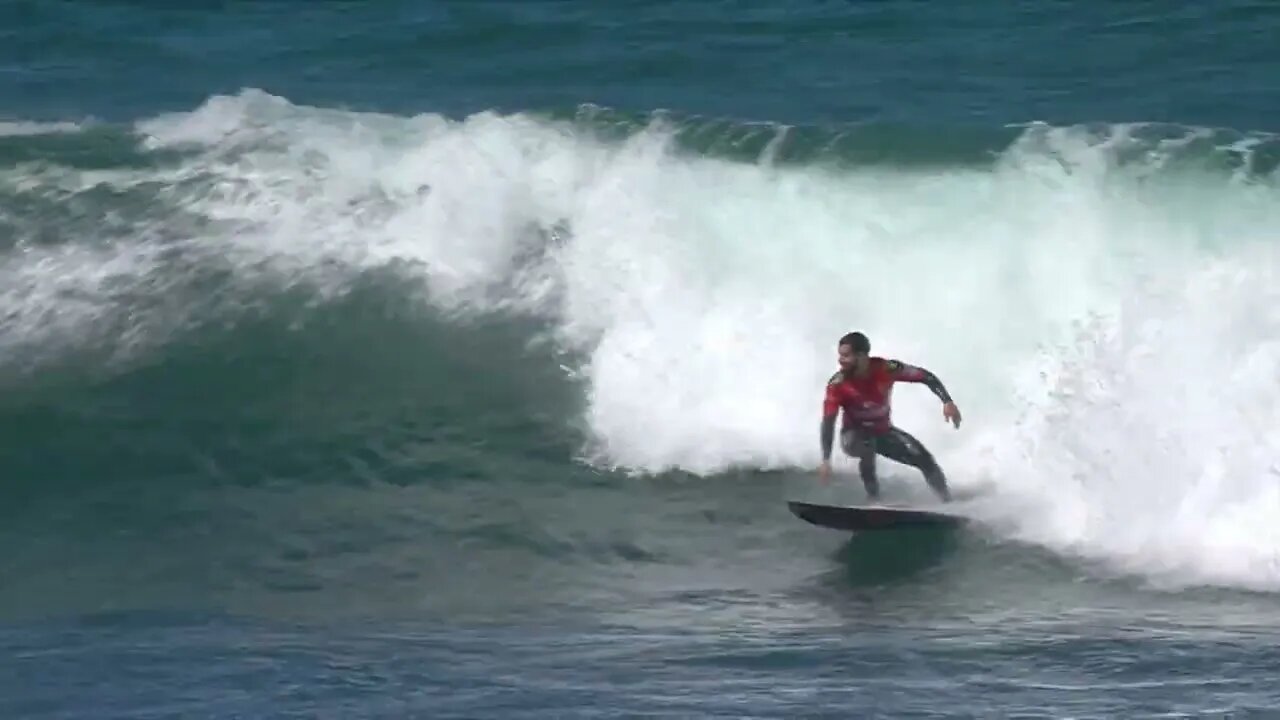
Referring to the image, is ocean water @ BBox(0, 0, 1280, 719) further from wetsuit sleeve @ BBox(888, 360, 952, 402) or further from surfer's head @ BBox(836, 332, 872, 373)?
surfer's head @ BBox(836, 332, 872, 373)

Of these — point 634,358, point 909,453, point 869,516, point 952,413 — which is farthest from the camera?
point 634,358

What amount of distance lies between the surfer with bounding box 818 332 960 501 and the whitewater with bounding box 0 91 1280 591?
743 mm

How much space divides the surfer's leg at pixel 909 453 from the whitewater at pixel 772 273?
0.53 meters

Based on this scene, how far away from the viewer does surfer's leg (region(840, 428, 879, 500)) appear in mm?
15398

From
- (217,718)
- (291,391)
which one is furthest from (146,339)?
(217,718)

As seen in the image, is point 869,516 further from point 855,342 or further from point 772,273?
point 772,273

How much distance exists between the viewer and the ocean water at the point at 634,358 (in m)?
13.1

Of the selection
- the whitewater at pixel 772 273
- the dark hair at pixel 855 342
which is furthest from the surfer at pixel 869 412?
the whitewater at pixel 772 273

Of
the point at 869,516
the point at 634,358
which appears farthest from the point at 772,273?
the point at 869,516

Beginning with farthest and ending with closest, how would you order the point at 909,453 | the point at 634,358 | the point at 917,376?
1. the point at 634,358
2. the point at 909,453
3. the point at 917,376

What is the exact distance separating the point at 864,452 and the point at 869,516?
55cm

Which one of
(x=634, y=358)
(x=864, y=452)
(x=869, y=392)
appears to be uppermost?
(x=634, y=358)

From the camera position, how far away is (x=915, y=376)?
15219 millimetres

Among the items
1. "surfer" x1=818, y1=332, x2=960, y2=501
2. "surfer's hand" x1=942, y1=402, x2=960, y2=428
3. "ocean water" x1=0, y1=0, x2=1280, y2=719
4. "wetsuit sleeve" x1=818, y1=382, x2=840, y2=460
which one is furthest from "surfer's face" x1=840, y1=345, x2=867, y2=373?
"ocean water" x1=0, y1=0, x2=1280, y2=719
